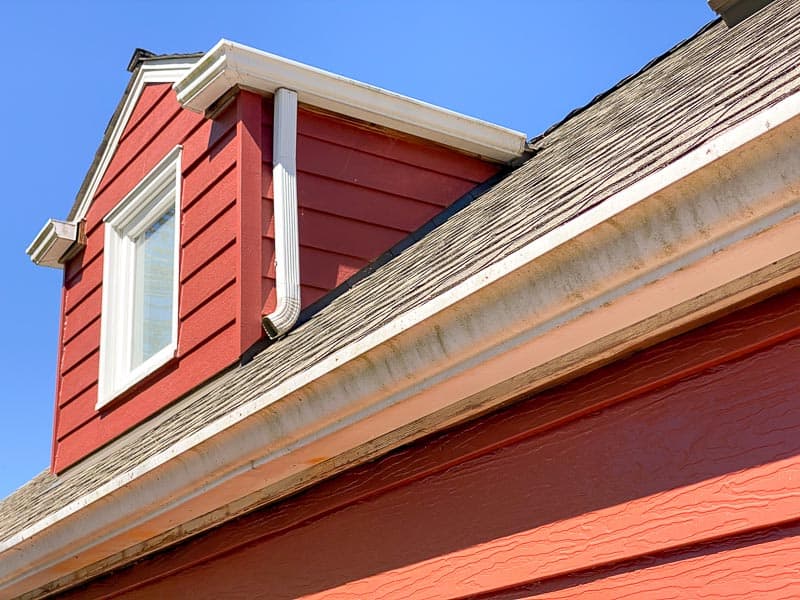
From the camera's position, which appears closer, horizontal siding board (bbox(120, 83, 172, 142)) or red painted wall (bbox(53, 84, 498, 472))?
red painted wall (bbox(53, 84, 498, 472))

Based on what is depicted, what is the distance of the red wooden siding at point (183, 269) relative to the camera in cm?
459

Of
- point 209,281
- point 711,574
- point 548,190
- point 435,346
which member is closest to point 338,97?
point 209,281

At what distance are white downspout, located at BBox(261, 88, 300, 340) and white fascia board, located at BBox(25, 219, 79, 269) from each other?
1904 mm

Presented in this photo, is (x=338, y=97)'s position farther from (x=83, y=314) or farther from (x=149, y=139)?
(x=83, y=314)

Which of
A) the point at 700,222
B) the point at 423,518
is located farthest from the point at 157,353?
the point at 700,222

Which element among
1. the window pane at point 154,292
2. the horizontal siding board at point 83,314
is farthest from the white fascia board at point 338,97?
the horizontal siding board at point 83,314

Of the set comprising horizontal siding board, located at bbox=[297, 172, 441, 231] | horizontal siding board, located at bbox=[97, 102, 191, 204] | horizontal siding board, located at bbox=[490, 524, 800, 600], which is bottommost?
horizontal siding board, located at bbox=[490, 524, 800, 600]

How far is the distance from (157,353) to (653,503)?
141 inches

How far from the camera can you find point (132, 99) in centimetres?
589

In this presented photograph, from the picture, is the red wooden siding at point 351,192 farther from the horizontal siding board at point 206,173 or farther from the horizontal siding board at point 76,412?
the horizontal siding board at point 76,412

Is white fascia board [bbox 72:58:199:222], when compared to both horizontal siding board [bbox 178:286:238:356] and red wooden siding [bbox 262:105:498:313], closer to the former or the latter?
red wooden siding [bbox 262:105:498:313]

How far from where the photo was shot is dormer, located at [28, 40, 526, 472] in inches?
181

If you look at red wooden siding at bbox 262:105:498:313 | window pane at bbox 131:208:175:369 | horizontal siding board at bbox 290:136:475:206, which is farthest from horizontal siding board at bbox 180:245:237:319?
horizontal siding board at bbox 290:136:475:206

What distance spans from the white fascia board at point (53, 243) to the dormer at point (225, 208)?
0.03 metres
